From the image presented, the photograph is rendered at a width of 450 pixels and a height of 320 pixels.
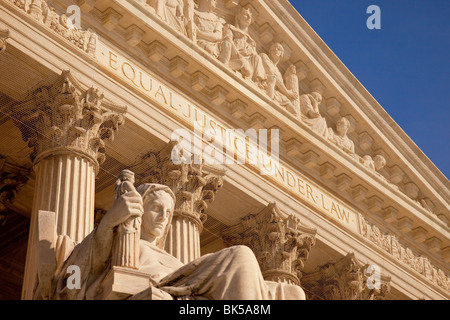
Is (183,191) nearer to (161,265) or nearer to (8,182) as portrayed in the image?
(8,182)

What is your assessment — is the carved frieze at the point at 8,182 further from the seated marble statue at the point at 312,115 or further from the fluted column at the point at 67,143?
the seated marble statue at the point at 312,115

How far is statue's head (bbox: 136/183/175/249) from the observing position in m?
8.00

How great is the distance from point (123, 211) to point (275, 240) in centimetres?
872

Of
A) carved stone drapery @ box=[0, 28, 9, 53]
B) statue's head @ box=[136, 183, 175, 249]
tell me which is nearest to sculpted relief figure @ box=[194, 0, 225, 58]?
carved stone drapery @ box=[0, 28, 9, 53]

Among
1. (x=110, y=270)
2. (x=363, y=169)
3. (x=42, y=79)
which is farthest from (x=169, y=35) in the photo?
(x=110, y=270)

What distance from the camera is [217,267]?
671cm

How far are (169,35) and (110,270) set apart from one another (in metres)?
8.27

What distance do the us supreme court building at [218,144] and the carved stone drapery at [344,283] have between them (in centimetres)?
4

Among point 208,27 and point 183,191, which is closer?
point 183,191

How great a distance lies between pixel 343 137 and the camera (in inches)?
758

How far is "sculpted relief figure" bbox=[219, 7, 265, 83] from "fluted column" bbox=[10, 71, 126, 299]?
3.66m

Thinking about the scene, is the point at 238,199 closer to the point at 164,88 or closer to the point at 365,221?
the point at 164,88

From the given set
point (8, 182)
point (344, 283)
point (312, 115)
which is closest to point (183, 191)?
point (8, 182)

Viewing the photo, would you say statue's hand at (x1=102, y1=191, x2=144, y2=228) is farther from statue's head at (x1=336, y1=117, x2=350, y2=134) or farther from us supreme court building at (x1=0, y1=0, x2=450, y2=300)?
statue's head at (x1=336, y1=117, x2=350, y2=134)
